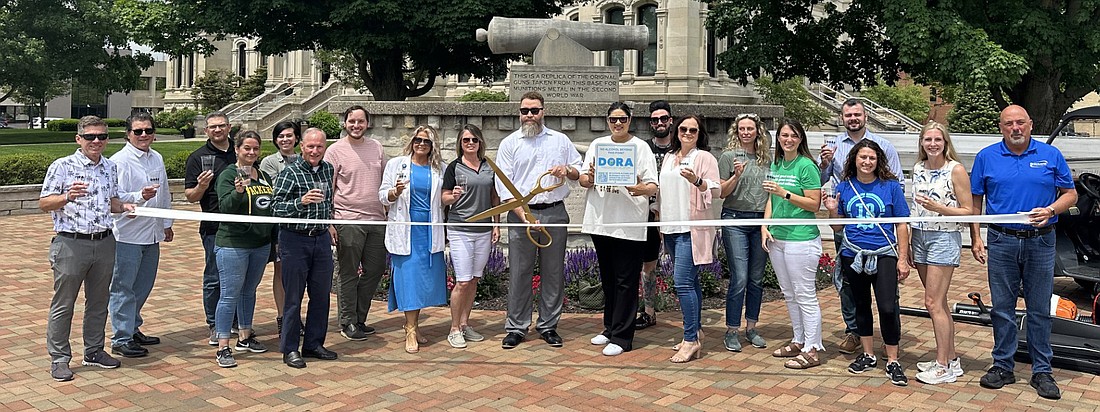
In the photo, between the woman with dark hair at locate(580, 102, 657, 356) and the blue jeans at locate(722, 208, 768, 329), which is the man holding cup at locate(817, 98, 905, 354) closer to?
the blue jeans at locate(722, 208, 768, 329)

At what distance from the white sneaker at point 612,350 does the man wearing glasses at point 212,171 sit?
2.86 m

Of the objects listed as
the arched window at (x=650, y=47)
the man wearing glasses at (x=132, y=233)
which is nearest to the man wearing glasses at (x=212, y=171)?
the man wearing glasses at (x=132, y=233)

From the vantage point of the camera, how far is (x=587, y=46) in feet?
37.6

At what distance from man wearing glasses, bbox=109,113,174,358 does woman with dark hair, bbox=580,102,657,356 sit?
3115 mm

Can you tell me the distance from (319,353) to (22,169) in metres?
13.5

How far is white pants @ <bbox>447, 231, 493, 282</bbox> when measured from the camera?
7.29 metres

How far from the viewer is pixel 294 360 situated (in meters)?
6.66

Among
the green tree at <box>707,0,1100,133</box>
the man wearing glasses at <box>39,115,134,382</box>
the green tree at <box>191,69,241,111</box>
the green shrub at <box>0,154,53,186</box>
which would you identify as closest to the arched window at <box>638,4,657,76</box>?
the green tree at <box>707,0,1100,133</box>

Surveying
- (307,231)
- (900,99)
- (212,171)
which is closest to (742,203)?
(307,231)

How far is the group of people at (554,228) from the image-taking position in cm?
620

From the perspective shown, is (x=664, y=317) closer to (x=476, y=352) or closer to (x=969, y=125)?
(x=476, y=352)

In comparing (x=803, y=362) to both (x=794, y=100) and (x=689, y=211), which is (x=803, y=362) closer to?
(x=689, y=211)

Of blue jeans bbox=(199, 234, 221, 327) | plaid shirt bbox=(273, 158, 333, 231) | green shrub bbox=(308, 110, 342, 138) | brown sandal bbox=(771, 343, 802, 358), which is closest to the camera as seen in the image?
plaid shirt bbox=(273, 158, 333, 231)

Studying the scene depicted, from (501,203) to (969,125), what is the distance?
125ft
